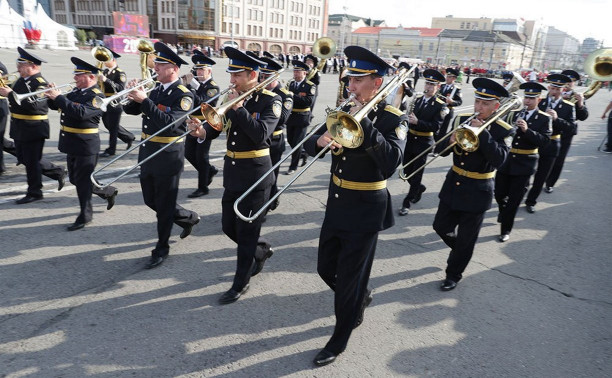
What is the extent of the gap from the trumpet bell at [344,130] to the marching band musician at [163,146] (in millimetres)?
2307

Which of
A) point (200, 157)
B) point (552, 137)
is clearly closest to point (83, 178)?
point (200, 157)

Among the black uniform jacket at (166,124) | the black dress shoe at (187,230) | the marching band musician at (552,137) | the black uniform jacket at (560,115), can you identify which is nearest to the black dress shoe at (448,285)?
the black dress shoe at (187,230)

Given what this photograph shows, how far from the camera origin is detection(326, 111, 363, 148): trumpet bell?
9.05 ft

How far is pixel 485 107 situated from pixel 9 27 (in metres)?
44.0

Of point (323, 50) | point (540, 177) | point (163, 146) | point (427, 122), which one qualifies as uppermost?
point (323, 50)

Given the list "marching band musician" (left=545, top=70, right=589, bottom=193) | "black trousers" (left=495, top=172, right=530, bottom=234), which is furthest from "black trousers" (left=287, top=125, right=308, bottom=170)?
"marching band musician" (left=545, top=70, right=589, bottom=193)

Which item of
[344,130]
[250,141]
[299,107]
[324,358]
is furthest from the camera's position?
[299,107]

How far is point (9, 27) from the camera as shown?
119ft

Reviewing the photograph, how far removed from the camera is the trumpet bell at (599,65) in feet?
25.1

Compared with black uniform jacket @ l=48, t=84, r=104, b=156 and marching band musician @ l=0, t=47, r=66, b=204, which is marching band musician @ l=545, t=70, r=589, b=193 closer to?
black uniform jacket @ l=48, t=84, r=104, b=156

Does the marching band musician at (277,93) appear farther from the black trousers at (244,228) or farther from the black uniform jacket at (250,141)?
the black trousers at (244,228)

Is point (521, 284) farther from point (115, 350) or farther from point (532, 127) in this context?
point (115, 350)

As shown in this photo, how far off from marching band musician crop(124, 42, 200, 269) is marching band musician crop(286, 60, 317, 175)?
3863mm

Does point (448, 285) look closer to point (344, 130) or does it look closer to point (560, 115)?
point (344, 130)
